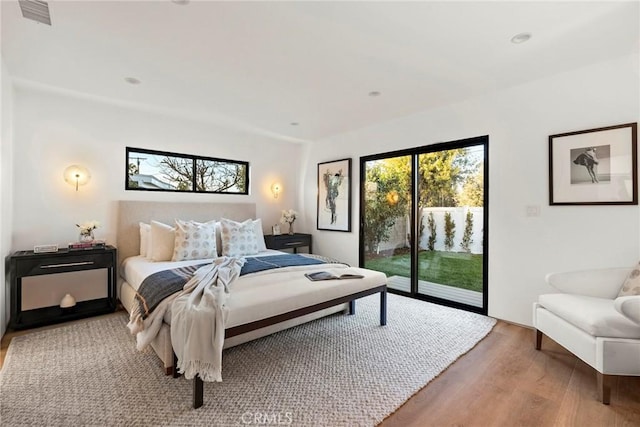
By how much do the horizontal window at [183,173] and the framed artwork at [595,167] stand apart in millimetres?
4205

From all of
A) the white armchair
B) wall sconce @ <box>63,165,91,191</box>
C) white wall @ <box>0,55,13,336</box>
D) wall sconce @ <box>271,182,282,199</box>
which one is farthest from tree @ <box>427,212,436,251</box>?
white wall @ <box>0,55,13,336</box>

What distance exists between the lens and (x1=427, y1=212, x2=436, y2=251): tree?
3.89m

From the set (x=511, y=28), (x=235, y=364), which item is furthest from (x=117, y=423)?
(x=511, y=28)

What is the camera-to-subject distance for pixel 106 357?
2352mm

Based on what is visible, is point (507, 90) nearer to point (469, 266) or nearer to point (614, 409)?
point (469, 266)

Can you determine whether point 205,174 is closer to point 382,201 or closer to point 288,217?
point 288,217

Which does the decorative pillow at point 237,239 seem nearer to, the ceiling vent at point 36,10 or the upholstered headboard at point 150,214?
the upholstered headboard at point 150,214

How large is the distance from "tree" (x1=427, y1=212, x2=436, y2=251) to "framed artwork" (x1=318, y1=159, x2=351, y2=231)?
1339mm

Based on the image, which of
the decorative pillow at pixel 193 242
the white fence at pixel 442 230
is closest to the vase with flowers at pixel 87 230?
the decorative pillow at pixel 193 242

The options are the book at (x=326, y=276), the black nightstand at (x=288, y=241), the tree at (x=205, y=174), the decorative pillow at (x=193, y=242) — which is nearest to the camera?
the book at (x=326, y=276)

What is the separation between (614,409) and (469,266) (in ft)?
6.14

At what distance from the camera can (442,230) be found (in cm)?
381

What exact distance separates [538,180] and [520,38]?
142cm

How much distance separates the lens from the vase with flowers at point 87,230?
3334mm
